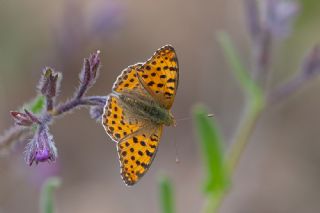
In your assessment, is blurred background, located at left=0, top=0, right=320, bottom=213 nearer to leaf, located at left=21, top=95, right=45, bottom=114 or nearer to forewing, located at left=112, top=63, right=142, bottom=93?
leaf, located at left=21, top=95, right=45, bottom=114

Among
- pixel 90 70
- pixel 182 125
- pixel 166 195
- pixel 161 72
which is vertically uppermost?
pixel 90 70

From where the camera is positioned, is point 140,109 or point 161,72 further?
point 140,109

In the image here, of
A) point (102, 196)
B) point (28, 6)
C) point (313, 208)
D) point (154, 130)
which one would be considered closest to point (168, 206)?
point (154, 130)

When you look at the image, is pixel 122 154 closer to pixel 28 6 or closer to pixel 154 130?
pixel 154 130

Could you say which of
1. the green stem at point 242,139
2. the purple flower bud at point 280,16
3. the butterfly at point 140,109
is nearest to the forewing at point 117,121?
the butterfly at point 140,109

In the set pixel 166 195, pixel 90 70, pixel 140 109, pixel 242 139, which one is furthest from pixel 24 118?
pixel 242 139

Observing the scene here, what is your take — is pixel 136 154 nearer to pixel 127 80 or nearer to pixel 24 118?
pixel 127 80

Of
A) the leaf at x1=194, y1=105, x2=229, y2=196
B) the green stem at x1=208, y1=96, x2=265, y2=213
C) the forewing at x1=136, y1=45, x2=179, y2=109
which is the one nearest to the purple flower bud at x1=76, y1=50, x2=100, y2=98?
the forewing at x1=136, y1=45, x2=179, y2=109

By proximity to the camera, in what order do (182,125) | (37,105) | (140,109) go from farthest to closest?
(182,125) < (37,105) < (140,109)
